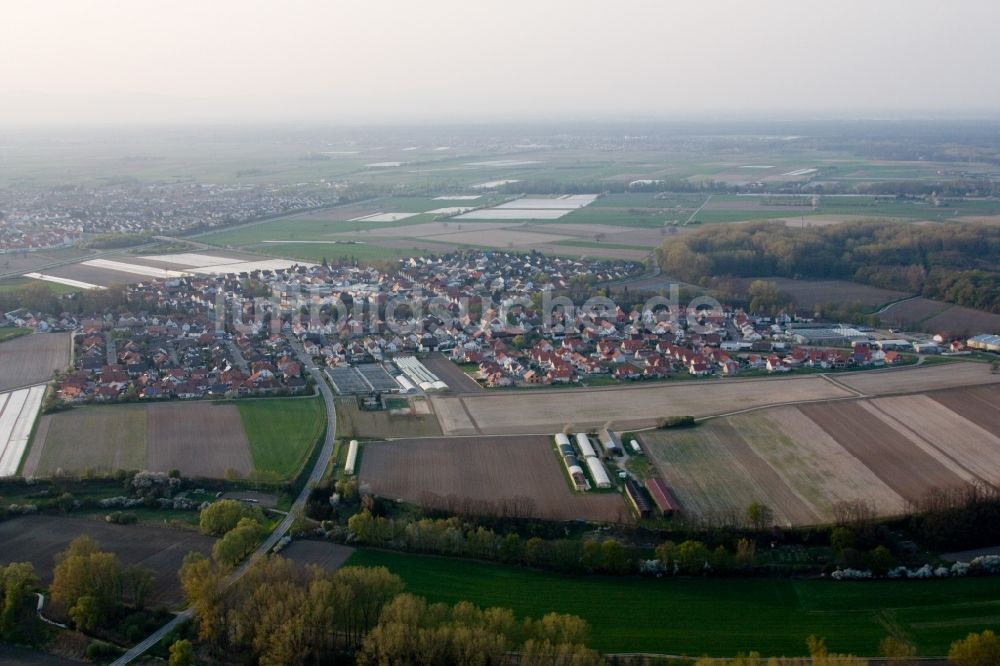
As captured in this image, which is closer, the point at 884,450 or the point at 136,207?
the point at 884,450

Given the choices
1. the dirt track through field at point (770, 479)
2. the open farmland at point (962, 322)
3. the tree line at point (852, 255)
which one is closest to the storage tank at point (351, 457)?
the dirt track through field at point (770, 479)

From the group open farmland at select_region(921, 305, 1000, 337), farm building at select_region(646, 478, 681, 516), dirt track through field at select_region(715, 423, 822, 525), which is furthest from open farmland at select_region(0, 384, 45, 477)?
open farmland at select_region(921, 305, 1000, 337)

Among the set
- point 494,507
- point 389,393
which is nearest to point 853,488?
point 494,507

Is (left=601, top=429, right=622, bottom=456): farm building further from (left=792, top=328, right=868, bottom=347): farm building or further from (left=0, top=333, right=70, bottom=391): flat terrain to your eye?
(left=0, top=333, right=70, bottom=391): flat terrain

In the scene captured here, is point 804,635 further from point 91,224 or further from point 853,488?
point 91,224

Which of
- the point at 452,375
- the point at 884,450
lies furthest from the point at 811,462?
the point at 452,375

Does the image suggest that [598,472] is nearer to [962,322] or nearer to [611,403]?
[611,403]

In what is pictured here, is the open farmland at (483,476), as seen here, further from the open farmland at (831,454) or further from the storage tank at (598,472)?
the open farmland at (831,454)
